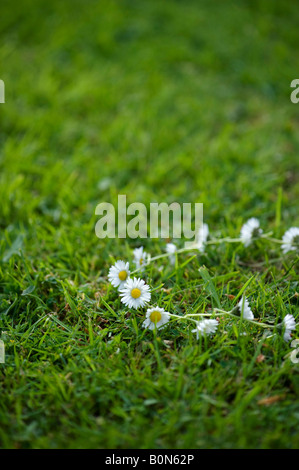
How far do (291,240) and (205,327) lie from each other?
24.2 inches

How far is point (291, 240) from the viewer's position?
1680mm

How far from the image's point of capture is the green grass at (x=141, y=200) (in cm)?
122

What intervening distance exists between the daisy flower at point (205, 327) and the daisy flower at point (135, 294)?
21 cm

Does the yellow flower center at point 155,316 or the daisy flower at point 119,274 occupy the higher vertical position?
the daisy flower at point 119,274

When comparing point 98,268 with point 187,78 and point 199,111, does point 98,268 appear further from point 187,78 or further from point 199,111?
point 187,78

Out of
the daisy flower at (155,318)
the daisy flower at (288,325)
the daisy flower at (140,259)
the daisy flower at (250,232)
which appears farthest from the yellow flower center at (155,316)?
the daisy flower at (250,232)

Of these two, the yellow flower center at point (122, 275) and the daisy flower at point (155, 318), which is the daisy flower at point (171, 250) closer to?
the yellow flower center at point (122, 275)

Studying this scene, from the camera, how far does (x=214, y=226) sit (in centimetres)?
199

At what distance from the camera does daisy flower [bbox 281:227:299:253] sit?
1663mm

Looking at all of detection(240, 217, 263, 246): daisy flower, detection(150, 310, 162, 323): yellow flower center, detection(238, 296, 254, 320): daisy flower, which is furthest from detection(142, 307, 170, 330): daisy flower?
detection(240, 217, 263, 246): daisy flower

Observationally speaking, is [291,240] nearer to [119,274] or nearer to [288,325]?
[288,325]

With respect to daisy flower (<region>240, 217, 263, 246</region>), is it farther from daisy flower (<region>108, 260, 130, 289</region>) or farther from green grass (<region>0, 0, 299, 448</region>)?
daisy flower (<region>108, 260, 130, 289</region>)

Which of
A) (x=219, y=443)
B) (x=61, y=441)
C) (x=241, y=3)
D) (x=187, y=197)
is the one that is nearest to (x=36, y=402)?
(x=61, y=441)

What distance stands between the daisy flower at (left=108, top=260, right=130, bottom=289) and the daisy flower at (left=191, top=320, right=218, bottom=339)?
0.33 m
